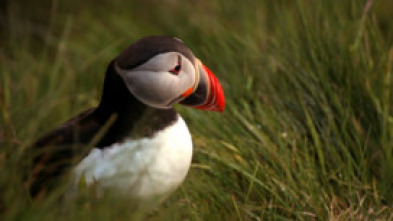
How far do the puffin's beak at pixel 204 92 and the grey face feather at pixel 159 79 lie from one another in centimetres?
5

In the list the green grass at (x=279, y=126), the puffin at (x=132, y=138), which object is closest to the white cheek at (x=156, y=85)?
the puffin at (x=132, y=138)

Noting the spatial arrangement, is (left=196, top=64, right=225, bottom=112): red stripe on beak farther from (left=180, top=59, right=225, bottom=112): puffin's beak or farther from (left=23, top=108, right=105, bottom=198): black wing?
(left=23, top=108, right=105, bottom=198): black wing

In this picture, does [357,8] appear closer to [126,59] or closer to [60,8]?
[126,59]

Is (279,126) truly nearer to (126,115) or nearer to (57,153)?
(126,115)

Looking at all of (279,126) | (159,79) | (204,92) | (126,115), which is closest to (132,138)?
(126,115)

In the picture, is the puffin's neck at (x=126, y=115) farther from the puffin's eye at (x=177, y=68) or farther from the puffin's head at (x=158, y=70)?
the puffin's eye at (x=177, y=68)

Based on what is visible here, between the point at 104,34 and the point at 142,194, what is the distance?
2345 millimetres

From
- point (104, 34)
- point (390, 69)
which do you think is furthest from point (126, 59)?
point (104, 34)

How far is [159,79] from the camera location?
227 centimetres

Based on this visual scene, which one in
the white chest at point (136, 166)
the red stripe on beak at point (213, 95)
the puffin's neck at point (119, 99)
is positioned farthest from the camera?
the red stripe on beak at point (213, 95)

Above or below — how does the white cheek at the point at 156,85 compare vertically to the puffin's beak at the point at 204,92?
above

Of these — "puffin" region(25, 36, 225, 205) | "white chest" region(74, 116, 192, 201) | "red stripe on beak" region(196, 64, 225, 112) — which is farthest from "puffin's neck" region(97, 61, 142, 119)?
"red stripe on beak" region(196, 64, 225, 112)

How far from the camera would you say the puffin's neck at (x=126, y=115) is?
2.26 metres

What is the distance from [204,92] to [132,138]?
307 mm
